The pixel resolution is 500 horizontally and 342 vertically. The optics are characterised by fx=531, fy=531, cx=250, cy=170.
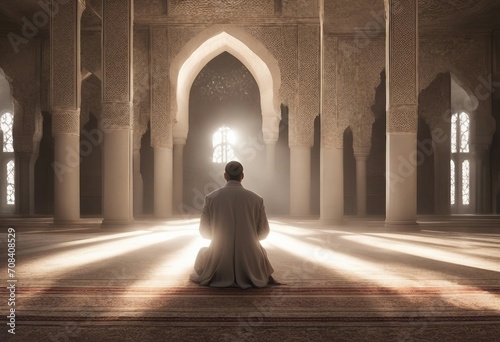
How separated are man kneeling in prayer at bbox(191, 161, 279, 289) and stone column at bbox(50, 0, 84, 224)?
257 inches

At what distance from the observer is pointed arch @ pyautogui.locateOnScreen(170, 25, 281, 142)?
44.7 feet

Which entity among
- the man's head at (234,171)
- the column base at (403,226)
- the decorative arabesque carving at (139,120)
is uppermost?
the decorative arabesque carving at (139,120)

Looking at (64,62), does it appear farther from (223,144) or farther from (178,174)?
(223,144)

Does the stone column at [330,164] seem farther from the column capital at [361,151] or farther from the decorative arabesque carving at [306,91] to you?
the column capital at [361,151]

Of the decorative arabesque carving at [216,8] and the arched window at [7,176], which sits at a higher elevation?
the decorative arabesque carving at [216,8]

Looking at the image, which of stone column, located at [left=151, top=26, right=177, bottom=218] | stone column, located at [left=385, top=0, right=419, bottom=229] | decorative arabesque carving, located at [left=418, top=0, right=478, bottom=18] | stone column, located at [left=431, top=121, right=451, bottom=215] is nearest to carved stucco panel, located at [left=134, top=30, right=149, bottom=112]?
stone column, located at [left=151, top=26, right=177, bottom=218]

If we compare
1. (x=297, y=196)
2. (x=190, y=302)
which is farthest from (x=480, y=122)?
(x=190, y=302)

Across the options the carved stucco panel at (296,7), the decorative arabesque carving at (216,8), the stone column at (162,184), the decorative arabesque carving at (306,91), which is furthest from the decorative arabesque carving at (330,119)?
the stone column at (162,184)

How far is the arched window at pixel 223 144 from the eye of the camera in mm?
19297

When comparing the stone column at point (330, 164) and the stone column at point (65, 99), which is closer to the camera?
the stone column at point (65, 99)

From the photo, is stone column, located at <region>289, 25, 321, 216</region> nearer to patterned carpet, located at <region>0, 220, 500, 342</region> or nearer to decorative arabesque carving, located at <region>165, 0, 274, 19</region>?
decorative arabesque carving, located at <region>165, 0, 274, 19</region>

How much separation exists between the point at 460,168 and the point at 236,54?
914cm

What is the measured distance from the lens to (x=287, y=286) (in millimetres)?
4145

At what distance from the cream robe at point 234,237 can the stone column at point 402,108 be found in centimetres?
564
